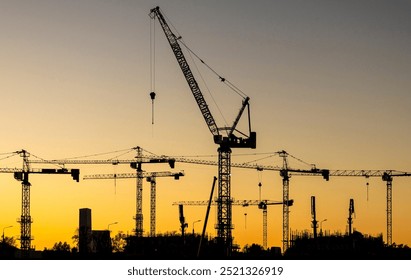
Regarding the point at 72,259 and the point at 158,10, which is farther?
the point at 158,10
